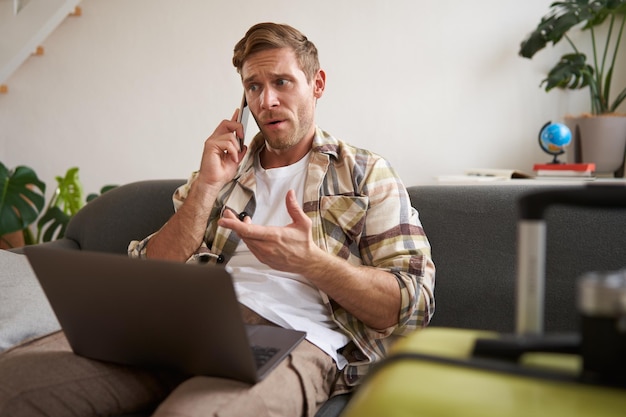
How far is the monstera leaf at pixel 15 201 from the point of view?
2783 mm

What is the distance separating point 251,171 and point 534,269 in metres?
1.09

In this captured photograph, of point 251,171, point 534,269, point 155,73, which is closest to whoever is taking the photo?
point 534,269

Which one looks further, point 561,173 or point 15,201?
point 15,201

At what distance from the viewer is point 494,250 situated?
1495mm

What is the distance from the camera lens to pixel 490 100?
8.96 feet

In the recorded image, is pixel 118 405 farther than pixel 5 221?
No

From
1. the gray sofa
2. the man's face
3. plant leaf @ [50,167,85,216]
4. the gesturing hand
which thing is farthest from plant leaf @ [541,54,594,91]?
plant leaf @ [50,167,85,216]

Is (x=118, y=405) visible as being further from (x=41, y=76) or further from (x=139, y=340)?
(x=41, y=76)

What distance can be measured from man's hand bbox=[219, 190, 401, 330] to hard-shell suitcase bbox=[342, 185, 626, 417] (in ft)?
1.82

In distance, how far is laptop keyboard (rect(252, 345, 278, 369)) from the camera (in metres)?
1.05

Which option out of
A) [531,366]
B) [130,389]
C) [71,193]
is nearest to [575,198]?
[531,366]

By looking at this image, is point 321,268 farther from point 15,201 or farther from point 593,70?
A: point 15,201

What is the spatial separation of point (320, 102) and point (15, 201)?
147 cm

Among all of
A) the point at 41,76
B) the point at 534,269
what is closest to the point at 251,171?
the point at 534,269
